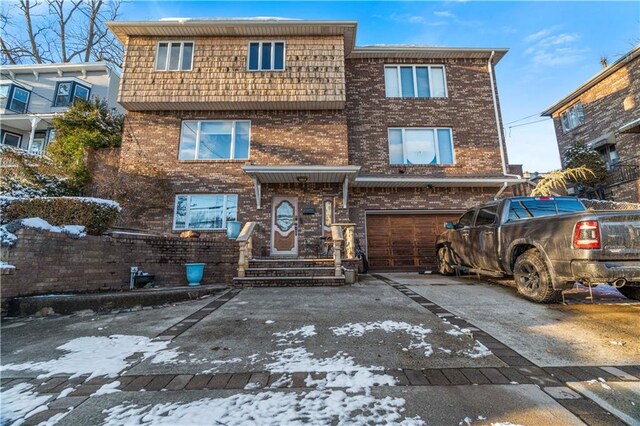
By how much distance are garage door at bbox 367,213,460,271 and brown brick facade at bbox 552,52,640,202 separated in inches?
432

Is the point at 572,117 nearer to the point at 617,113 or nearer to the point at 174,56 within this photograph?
the point at 617,113

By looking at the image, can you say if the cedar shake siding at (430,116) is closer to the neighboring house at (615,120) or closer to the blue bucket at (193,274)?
the blue bucket at (193,274)

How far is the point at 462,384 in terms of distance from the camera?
2152 mm

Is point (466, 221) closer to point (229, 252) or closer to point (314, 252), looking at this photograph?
point (314, 252)

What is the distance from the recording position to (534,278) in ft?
15.2

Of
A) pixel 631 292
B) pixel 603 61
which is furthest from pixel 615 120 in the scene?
pixel 631 292

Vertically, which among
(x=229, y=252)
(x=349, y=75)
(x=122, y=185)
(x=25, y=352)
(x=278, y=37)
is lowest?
(x=25, y=352)

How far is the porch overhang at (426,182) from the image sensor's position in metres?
10.4

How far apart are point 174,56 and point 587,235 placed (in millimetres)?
13455

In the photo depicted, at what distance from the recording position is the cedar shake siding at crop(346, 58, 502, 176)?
11.2 m

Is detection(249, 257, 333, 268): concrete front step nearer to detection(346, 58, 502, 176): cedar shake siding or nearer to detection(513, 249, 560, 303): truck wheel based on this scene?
detection(513, 249, 560, 303): truck wheel

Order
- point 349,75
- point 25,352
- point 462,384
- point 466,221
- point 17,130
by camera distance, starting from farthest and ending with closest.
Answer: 1. point 17,130
2. point 349,75
3. point 466,221
4. point 25,352
5. point 462,384

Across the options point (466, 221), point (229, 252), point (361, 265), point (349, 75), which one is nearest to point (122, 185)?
point (229, 252)

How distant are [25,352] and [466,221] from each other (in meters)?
8.04
